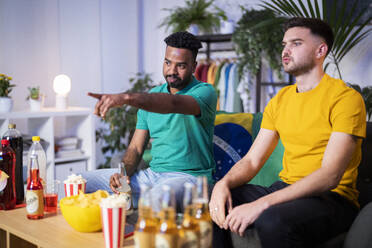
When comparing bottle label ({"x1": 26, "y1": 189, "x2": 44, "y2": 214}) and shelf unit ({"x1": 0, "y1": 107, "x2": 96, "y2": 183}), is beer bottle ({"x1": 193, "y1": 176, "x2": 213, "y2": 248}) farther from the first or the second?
shelf unit ({"x1": 0, "y1": 107, "x2": 96, "y2": 183})

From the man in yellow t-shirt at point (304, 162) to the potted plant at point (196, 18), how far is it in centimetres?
268

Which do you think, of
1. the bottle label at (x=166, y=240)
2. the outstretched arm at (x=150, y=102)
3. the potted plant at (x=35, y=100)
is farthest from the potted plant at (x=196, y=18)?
the bottle label at (x=166, y=240)

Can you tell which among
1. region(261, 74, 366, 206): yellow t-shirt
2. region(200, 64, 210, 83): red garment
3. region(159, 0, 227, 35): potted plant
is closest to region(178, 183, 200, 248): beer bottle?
region(261, 74, 366, 206): yellow t-shirt

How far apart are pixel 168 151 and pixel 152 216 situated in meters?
1.11

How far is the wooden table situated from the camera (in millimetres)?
1454

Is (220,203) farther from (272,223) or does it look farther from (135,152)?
(135,152)

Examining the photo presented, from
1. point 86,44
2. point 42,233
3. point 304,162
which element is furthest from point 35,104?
point 304,162

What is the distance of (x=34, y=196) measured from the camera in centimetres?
168

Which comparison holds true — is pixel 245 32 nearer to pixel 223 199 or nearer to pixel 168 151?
pixel 168 151

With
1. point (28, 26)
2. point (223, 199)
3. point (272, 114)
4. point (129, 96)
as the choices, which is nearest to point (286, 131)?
point (272, 114)

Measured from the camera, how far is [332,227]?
4.94ft

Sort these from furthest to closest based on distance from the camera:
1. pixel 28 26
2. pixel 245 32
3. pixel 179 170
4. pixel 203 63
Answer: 1. pixel 203 63
2. pixel 28 26
3. pixel 245 32
4. pixel 179 170

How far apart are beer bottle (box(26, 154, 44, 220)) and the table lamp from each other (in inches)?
86.2

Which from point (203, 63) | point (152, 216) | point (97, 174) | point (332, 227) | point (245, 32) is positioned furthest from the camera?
point (203, 63)
